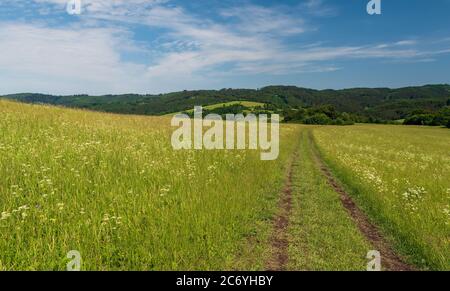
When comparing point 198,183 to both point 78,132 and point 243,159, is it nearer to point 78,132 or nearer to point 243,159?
point 243,159

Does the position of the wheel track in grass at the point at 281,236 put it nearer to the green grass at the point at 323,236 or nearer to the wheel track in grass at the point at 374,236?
the green grass at the point at 323,236

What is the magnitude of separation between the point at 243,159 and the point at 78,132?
790 cm

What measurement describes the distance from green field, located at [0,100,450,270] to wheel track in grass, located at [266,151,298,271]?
117 mm

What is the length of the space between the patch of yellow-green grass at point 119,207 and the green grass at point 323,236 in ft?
2.85

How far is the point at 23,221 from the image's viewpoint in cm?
555

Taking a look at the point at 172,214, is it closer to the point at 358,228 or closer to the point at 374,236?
the point at 358,228

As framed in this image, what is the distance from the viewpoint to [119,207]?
6.94 metres

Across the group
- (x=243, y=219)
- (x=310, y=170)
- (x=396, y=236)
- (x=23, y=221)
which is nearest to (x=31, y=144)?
(x=23, y=221)

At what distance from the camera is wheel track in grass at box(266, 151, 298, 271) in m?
6.09

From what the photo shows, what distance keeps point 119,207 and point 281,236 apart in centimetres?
398
